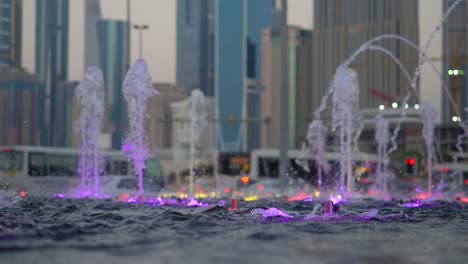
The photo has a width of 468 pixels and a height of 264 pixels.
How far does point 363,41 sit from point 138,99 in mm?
123821

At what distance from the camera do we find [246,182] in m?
44.8

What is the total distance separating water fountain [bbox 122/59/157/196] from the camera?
3100 centimetres

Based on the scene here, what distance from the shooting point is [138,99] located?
31219 mm

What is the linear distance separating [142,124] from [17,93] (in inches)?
3703

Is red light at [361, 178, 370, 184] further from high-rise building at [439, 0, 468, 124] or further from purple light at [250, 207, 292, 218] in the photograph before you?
high-rise building at [439, 0, 468, 124]

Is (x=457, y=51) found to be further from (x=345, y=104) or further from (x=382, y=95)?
(x=345, y=104)

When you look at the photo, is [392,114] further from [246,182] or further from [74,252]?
[74,252]

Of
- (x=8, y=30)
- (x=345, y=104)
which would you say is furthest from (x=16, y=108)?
(x=345, y=104)

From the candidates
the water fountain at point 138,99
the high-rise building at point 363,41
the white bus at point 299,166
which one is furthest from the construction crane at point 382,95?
the water fountain at point 138,99

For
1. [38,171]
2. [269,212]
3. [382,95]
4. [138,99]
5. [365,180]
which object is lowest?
[365,180]

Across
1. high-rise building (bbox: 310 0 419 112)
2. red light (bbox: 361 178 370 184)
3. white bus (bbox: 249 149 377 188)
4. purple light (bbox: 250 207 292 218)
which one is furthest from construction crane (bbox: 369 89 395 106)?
purple light (bbox: 250 207 292 218)

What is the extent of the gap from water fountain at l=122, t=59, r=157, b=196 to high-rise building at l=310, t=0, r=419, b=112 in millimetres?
119415

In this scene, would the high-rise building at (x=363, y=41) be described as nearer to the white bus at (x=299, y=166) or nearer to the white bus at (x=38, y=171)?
the white bus at (x=299, y=166)

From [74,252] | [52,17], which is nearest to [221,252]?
[74,252]
